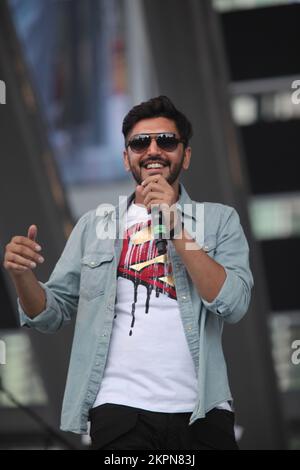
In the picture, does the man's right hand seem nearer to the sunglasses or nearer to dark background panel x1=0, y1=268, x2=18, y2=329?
the sunglasses

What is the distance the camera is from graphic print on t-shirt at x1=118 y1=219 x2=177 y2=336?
2744 millimetres

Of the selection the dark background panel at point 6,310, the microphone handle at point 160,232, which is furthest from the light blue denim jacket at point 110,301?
the dark background panel at point 6,310

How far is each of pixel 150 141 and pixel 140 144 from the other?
31mm

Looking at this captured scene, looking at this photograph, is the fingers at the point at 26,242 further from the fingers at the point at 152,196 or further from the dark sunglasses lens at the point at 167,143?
the dark sunglasses lens at the point at 167,143

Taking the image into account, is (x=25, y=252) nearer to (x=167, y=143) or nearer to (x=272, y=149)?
(x=167, y=143)

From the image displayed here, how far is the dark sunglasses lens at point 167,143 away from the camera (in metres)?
2.80

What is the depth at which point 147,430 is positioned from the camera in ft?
8.55

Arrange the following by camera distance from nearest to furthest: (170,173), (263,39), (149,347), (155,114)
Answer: (149,347) → (170,173) → (155,114) → (263,39)

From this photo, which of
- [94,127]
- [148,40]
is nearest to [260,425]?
[148,40]

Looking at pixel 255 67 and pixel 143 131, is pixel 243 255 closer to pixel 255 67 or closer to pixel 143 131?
pixel 143 131

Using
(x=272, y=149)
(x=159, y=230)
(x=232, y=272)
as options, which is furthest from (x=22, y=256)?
A: (x=272, y=149)

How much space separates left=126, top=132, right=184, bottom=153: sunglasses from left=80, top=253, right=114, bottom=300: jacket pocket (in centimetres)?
33

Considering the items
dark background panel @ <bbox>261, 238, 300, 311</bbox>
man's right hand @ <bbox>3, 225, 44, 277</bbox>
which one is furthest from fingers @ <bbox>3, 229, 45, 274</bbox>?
dark background panel @ <bbox>261, 238, 300, 311</bbox>

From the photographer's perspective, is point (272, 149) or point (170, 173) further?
point (272, 149)
